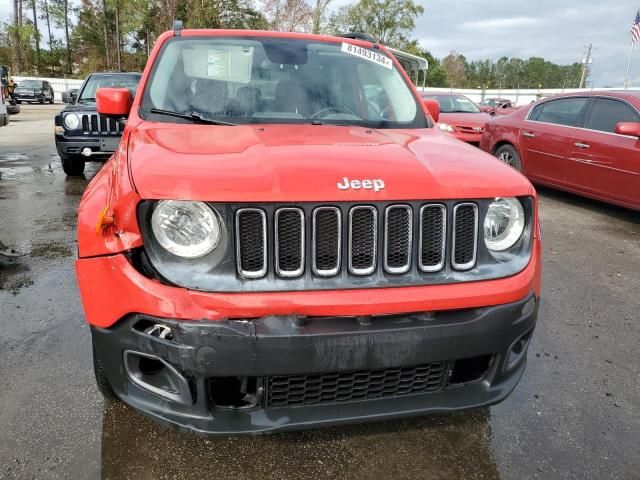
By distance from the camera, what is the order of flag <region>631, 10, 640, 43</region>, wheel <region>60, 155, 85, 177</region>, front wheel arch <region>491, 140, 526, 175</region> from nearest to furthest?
1. front wheel arch <region>491, 140, 526, 175</region>
2. wheel <region>60, 155, 85, 177</region>
3. flag <region>631, 10, 640, 43</region>

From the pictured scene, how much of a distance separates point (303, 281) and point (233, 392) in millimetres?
490

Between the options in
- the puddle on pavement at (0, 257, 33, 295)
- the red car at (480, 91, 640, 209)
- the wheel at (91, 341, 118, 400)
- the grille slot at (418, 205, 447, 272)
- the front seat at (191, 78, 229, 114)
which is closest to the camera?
the grille slot at (418, 205, 447, 272)

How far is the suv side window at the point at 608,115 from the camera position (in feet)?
21.3

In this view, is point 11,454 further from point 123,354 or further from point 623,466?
point 623,466

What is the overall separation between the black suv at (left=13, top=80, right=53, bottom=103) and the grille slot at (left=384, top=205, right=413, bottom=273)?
38885mm

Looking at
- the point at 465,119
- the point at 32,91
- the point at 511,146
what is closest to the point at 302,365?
the point at 511,146

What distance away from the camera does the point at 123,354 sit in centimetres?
187

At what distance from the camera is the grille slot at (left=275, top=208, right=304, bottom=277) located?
1.82 metres

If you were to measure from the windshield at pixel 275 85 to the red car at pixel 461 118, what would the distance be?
691 cm

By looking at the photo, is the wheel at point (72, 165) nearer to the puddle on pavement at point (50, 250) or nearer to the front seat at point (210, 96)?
the puddle on pavement at point (50, 250)

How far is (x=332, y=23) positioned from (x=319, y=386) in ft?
145

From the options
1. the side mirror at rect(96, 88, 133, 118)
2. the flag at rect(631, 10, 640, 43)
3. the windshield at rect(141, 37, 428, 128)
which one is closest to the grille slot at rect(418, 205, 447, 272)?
the windshield at rect(141, 37, 428, 128)

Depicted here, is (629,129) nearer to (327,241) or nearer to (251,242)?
(327,241)

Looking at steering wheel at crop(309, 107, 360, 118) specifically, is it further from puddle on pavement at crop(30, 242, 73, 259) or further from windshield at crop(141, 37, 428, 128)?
puddle on pavement at crop(30, 242, 73, 259)
